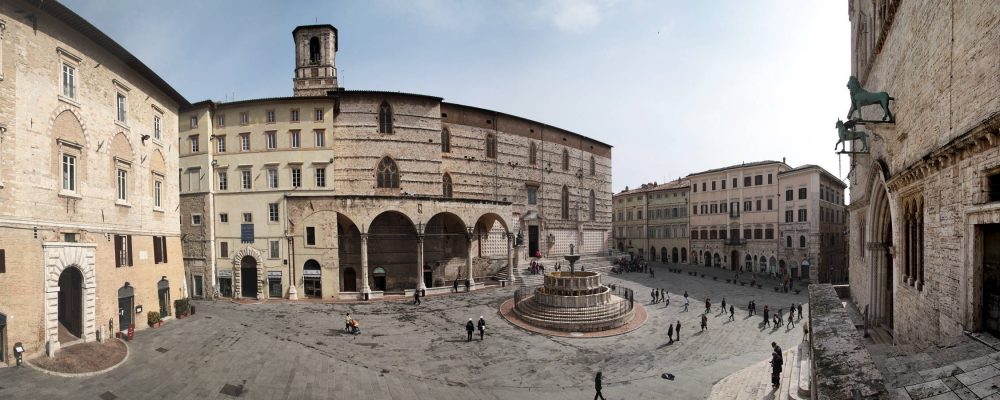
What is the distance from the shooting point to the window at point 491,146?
39.0 meters

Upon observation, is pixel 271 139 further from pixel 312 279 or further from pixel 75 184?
pixel 75 184

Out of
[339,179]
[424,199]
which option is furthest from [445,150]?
[339,179]

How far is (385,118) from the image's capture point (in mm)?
33312

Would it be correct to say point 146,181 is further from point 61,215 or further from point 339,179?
point 339,179

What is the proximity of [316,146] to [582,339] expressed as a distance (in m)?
23.8

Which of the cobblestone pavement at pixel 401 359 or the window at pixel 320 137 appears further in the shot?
the window at pixel 320 137

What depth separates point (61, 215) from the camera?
14.3 meters

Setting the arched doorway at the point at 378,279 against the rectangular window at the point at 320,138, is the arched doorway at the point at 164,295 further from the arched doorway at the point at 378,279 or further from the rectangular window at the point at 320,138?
the rectangular window at the point at 320,138

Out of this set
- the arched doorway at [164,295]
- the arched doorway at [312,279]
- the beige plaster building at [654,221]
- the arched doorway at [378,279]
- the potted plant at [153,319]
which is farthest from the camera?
the beige plaster building at [654,221]

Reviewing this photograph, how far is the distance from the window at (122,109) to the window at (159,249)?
5833mm

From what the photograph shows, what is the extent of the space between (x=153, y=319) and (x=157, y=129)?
378 inches

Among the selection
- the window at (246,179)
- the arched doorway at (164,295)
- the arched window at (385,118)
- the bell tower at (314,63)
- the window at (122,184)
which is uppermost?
the bell tower at (314,63)

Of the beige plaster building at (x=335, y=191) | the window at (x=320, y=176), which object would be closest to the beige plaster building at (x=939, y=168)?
the beige plaster building at (x=335, y=191)

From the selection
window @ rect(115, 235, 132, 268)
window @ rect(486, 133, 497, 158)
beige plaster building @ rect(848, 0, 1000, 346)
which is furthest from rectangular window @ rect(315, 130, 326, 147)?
beige plaster building @ rect(848, 0, 1000, 346)
